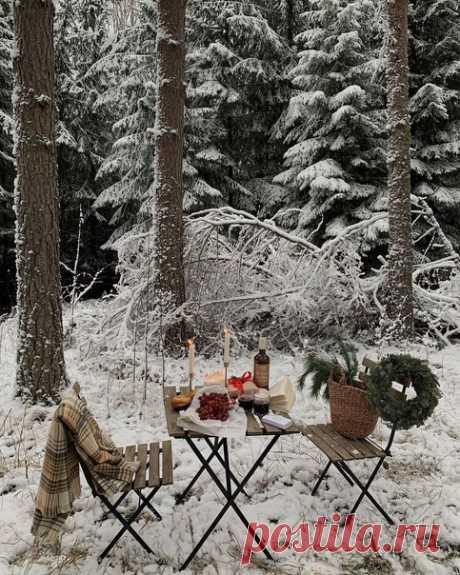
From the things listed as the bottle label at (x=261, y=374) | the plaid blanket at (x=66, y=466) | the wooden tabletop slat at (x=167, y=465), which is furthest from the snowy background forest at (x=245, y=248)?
the bottle label at (x=261, y=374)

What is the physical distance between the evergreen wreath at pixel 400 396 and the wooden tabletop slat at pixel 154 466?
144cm

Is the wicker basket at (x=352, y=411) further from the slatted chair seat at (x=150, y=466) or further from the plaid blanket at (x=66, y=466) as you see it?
the plaid blanket at (x=66, y=466)

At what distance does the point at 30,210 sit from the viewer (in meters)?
4.43

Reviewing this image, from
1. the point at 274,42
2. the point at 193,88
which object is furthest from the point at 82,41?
the point at 274,42

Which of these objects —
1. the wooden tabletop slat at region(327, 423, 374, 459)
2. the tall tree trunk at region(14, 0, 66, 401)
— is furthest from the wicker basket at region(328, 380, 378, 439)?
the tall tree trunk at region(14, 0, 66, 401)

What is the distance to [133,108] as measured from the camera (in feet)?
42.1

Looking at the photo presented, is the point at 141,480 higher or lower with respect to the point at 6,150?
lower

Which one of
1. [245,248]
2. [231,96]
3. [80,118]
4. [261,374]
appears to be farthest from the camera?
[80,118]

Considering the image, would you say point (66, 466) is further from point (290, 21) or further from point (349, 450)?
point (290, 21)

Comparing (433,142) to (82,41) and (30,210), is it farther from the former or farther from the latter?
(82,41)

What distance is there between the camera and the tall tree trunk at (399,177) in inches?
267

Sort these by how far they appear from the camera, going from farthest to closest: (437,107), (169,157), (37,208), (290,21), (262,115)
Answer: (290,21)
(262,115)
(437,107)
(169,157)
(37,208)

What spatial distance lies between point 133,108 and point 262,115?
147 inches

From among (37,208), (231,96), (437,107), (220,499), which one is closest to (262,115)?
(231,96)
